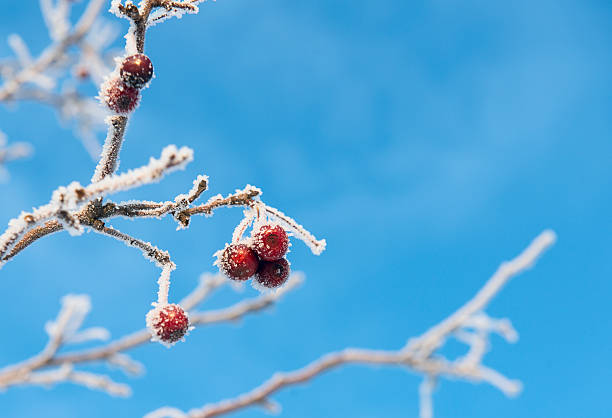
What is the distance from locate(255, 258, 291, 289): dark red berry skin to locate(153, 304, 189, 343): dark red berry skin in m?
0.53

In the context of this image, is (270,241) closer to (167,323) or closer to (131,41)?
(167,323)

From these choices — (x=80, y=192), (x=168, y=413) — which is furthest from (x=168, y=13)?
(x=168, y=413)

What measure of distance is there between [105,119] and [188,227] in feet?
1.50

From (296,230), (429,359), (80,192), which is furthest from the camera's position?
(429,359)

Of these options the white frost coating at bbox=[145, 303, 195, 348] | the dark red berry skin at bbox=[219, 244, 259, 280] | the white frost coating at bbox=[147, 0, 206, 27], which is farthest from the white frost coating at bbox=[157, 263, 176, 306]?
the white frost coating at bbox=[147, 0, 206, 27]

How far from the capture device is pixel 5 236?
1735 millimetres

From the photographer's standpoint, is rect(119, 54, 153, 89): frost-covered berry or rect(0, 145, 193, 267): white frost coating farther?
rect(119, 54, 153, 89): frost-covered berry

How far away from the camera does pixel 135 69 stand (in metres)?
1.86

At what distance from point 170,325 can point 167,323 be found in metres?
0.01

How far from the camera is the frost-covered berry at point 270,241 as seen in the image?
239cm

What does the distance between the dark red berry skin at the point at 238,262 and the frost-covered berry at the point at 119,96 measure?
77 cm

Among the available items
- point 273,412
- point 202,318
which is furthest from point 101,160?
point 202,318

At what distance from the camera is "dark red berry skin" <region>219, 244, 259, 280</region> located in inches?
94.6

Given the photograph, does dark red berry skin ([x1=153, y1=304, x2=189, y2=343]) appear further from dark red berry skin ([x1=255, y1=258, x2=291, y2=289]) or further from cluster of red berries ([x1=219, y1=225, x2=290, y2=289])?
dark red berry skin ([x1=255, y1=258, x2=291, y2=289])
